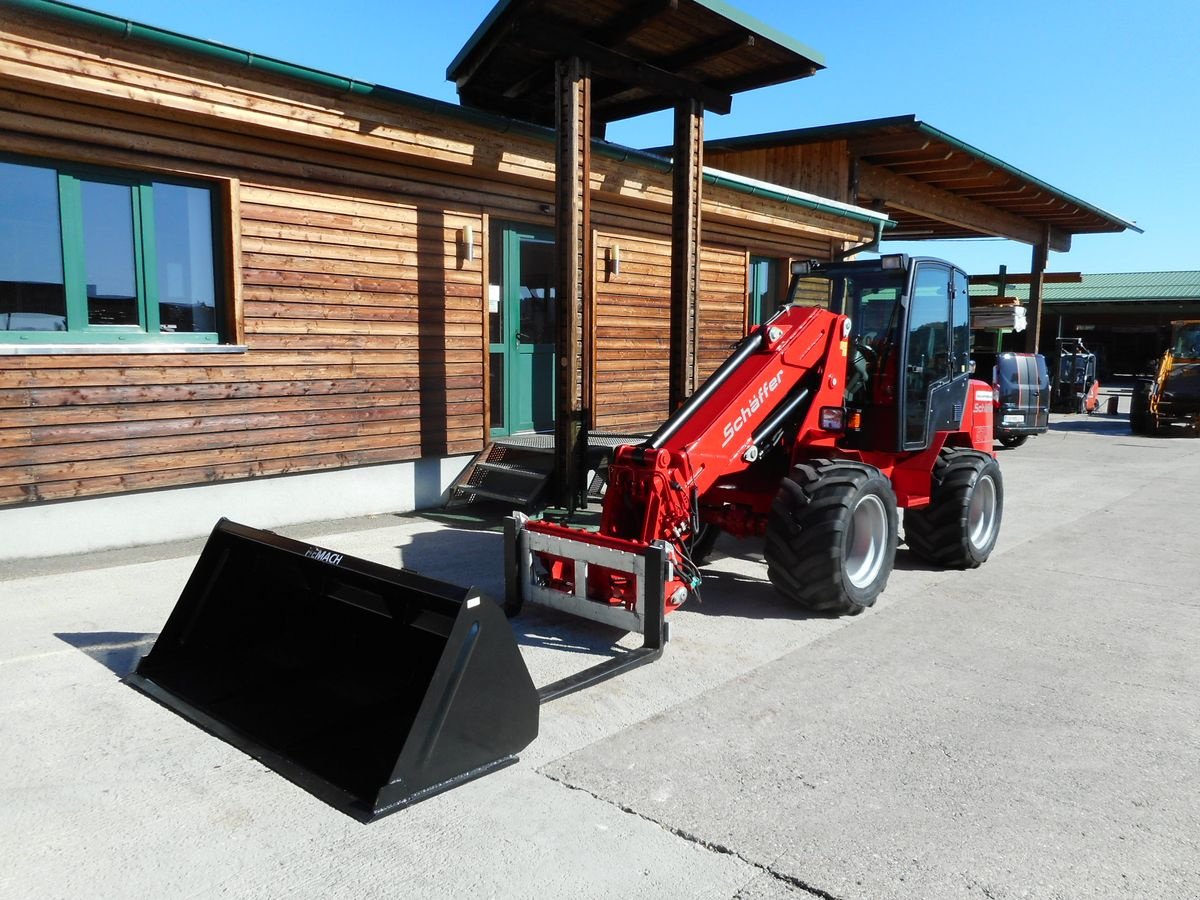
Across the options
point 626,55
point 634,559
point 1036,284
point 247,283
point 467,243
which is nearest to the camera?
point 634,559

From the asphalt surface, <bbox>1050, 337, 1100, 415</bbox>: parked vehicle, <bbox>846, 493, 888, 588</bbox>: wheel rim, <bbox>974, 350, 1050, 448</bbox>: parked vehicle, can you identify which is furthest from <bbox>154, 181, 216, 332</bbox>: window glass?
<bbox>1050, 337, 1100, 415</bbox>: parked vehicle

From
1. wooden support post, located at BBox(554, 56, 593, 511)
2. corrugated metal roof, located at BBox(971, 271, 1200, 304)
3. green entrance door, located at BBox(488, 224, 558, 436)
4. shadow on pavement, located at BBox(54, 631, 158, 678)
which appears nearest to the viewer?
shadow on pavement, located at BBox(54, 631, 158, 678)

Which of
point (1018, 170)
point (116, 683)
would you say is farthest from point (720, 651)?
point (1018, 170)

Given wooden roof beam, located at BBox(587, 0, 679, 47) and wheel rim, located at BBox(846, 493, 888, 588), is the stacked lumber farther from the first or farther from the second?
wheel rim, located at BBox(846, 493, 888, 588)

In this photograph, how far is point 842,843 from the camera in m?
2.78

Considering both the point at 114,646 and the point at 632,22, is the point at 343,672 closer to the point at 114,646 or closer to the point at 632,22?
the point at 114,646

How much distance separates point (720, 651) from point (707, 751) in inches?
47.3

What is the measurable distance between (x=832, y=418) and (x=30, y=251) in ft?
17.8

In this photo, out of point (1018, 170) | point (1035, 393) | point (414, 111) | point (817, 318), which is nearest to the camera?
point (817, 318)

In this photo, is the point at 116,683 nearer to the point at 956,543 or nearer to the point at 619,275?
the point at 956,543

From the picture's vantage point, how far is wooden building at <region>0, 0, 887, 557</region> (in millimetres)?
5883

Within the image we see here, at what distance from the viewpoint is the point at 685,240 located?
8.70 metres

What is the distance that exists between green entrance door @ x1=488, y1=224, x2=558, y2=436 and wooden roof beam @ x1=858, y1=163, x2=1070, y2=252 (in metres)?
6.83

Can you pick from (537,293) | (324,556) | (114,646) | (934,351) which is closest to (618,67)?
(537,293)
